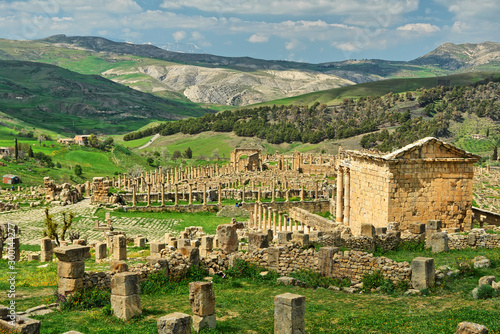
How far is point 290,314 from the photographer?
10219mm

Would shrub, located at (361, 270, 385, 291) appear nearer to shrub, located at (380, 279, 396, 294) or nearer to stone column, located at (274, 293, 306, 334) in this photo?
shrub, located at (380, 279, 396, 294)

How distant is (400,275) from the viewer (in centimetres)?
1462

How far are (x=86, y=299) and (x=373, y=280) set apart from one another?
7640 millimetres

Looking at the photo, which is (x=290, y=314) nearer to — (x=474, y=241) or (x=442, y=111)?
(x=474, y=241)

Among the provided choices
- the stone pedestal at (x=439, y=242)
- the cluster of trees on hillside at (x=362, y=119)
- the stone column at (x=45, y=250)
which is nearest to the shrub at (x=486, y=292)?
the stone pedestal at (x=439, y=242)

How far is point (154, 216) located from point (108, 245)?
18.1 metres

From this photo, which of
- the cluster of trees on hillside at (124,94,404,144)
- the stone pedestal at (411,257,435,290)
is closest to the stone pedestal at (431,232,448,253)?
the stone pedestal at (411,257,435,290)

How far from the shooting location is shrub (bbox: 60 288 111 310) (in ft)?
43.0

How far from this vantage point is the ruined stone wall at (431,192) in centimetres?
2489

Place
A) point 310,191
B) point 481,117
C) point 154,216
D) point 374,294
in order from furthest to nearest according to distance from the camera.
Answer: point 481,117 → point 310,191 → point 154,216 → point 374,294

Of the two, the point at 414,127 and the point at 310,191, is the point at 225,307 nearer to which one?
the point at 310,191

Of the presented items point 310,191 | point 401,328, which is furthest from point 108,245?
point 310,191

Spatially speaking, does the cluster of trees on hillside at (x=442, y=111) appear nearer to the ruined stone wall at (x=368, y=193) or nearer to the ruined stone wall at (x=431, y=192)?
the ruined stone wall at (x=368, y=193)

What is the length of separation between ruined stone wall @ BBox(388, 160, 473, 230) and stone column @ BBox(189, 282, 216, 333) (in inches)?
599
